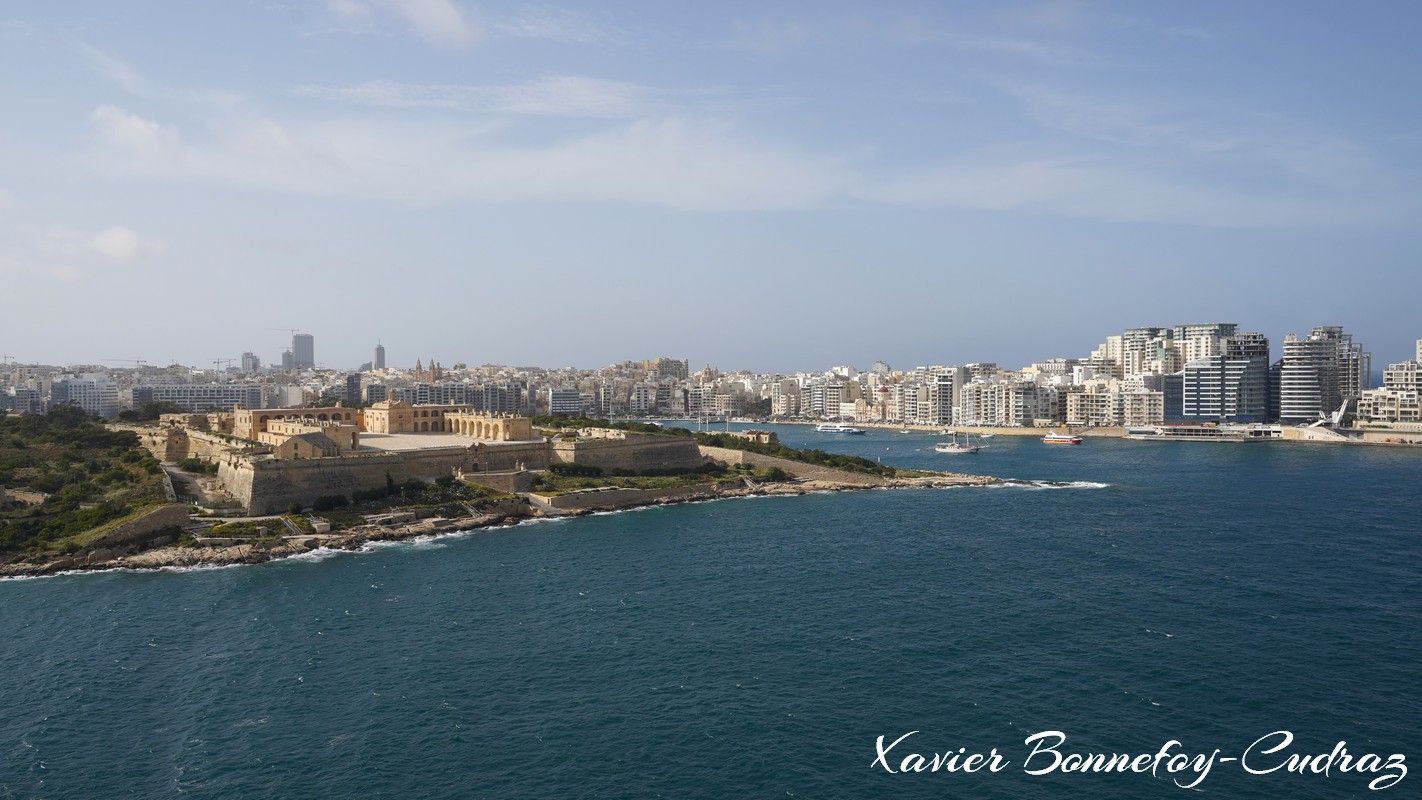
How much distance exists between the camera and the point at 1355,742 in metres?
12.0

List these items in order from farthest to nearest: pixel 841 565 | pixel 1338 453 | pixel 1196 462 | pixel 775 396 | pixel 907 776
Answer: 1. pixel 775 396
2. pixel 1338 453
3. pixel 1196 462
4. pixel 841 565
5. pixel 907 776

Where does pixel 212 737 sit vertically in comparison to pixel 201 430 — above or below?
below

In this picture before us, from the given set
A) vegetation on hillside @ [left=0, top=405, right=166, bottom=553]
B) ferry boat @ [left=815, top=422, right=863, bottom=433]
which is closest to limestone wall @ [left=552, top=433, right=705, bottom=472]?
vegetation on hillside @ [left=0, top=405, right=166, bottom=553]

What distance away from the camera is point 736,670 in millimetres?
14750

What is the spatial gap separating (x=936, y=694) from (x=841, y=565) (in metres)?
8.70

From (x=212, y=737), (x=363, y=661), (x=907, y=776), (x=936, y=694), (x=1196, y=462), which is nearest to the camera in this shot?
(x=907, y=776)

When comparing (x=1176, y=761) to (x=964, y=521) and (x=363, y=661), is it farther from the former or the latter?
(x=964, y=521)

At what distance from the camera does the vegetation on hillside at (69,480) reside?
23234 millimetres

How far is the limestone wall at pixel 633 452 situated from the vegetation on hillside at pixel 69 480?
13077mm

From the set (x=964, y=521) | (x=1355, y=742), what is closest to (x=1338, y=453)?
(x=964, y=521)

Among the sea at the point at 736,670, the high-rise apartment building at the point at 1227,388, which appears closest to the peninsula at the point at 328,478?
the sea at the point at 736,670

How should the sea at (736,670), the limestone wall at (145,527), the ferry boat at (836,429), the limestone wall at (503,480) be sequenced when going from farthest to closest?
the ferry boat at (836,429) < the limestone wall at (503,480) < the limestone wall at (145,527) < the sea at (736,670)

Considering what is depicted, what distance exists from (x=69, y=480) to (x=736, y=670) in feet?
77.7

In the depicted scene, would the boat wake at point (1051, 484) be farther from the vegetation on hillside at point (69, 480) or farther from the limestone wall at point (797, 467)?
the vegetation on hillside at point (69, 480)
